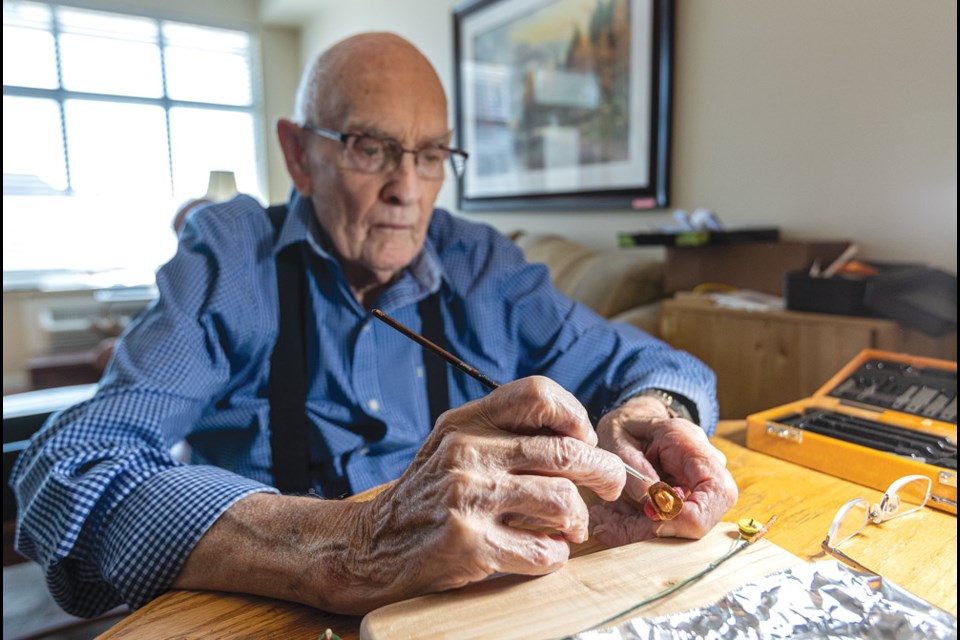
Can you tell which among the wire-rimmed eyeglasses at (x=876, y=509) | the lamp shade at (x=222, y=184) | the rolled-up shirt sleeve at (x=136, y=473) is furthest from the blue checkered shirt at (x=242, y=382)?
the lamp shade at (x=222, y=184)

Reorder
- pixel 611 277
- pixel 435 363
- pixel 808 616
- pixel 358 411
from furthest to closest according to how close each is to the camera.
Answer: pixel 611 277
pixel 358 411
pixel 435 363
pixel 808 616

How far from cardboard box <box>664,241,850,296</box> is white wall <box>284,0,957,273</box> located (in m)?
0.05

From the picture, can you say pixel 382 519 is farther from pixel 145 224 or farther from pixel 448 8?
pixel 145 224

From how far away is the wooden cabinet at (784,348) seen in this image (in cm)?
81

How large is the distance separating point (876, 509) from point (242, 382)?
0.76 metres

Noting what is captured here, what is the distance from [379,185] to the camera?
0.89 meters

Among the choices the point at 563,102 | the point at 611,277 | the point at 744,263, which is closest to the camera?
the point at 744,263

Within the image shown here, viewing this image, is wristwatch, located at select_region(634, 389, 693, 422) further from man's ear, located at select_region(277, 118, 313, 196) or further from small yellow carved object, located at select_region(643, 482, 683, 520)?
man's ear, located at select_region(277, 118, 313, 196)

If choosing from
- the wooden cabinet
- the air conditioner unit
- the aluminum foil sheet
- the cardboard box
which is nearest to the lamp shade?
the air conditioner unit

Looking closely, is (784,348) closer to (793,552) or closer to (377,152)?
(793,552)

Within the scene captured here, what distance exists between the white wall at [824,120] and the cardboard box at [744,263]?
0.17 feet

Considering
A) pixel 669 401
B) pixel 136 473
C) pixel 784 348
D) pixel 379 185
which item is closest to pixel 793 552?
pixel 669 401

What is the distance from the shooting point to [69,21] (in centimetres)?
233

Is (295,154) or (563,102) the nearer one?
(295,154)
